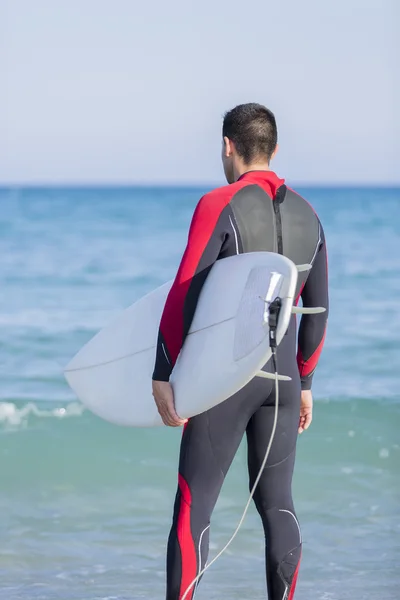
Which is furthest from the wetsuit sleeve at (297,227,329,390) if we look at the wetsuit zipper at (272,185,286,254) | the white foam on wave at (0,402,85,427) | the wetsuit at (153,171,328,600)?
the white foam on wave at (0,402,85,427)

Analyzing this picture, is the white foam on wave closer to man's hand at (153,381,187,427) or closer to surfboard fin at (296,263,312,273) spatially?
man's hand at (153,381,187,427)

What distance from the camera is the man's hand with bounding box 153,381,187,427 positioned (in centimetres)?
273

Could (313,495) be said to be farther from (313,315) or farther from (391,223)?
(391,223)

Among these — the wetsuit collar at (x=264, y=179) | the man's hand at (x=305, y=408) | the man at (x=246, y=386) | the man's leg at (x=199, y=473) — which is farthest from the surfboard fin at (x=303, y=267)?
the man's hand at (x=305, y=408)

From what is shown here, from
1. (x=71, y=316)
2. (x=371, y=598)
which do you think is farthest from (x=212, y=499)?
(x=71, y=316)

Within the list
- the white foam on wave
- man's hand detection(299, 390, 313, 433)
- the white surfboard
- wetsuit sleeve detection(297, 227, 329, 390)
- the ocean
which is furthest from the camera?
the white foam on wave

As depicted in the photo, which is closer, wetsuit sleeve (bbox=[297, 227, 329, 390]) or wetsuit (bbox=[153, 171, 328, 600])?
wetsuit (bbox=[153, 171, 328, 600])

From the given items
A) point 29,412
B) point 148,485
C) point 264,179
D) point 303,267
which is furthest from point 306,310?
point 29,412

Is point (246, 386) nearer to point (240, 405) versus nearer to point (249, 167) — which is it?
point (240, 405)

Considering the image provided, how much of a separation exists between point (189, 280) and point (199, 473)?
1.73ft

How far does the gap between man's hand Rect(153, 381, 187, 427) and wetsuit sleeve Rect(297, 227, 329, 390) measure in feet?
1.50

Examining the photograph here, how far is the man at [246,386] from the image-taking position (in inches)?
105

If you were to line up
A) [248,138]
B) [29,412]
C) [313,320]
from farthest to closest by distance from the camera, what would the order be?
[29,412] < [313,320] < [248,138]

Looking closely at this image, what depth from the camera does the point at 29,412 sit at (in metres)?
7.03
